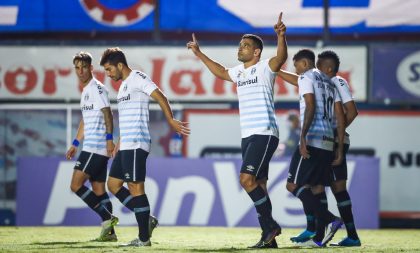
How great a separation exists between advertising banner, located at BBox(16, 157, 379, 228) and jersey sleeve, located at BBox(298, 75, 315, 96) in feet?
16.5

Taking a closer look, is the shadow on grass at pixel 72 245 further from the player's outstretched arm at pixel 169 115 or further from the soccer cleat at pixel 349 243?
the soccer cleat at pixel 349 243

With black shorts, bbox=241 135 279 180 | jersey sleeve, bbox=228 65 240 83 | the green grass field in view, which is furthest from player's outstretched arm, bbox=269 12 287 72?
the green grass field

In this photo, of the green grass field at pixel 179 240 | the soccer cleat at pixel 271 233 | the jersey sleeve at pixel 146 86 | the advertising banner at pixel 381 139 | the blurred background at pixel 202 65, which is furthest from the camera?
the blurred background at pixel 202 65

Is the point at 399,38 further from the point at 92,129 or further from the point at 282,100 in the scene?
the point at 92,129

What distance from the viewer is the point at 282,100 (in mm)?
17938

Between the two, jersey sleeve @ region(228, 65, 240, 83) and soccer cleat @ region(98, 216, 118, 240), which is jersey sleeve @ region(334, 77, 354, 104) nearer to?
jersey sleeve @ region(228, 65, 240, 83)

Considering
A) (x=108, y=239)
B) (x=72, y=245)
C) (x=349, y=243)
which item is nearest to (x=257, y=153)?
(x=349, y=243)

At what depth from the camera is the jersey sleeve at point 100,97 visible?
11.4 metres

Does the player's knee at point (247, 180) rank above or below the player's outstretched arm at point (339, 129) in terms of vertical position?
below

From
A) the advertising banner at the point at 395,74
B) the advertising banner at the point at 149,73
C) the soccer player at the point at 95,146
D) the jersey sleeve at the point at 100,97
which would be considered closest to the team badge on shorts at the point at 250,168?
the soccer player at the point at 95,146

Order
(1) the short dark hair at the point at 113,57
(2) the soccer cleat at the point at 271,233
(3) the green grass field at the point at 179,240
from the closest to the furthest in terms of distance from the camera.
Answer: (2) the soccer cleat at the point at 271,233 < (3) the green grass field at the point at 179,240 < (1) the short dark hair at the point at 113,57

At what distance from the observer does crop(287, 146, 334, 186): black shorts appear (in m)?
10.4

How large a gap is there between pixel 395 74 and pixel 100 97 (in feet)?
25.2

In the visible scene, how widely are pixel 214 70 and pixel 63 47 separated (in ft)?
26.3
